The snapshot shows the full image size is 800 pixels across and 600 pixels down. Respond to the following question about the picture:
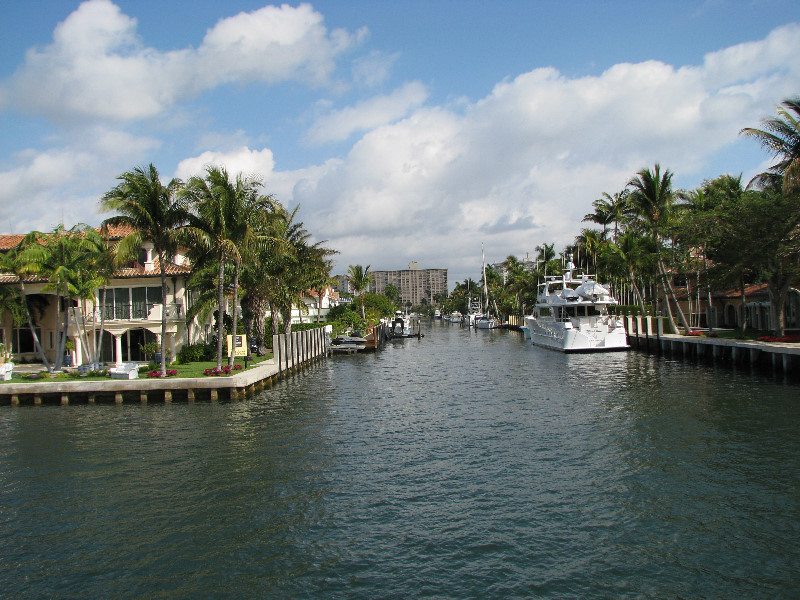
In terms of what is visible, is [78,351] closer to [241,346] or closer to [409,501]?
[241,346]

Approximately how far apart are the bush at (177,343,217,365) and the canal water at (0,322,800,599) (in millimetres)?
11566

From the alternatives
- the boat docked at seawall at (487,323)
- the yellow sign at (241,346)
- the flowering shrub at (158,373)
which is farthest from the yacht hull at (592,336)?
the boat docked at seawall at (487,323)

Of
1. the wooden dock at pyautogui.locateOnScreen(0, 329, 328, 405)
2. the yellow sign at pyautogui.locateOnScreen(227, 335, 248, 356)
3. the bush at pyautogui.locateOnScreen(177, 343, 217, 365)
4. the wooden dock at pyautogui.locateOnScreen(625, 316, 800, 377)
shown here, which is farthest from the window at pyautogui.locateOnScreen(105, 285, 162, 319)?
the wooden dock at pyautogui.locateOnScreen(625, 316, 800, 377)

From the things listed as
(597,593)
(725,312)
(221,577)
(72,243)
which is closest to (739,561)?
(597,593)

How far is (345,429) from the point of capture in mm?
20406

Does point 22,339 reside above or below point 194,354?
above

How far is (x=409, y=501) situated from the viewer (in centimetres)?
1297

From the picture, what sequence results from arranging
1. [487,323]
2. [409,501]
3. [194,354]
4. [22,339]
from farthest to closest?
[487,323] → [22,339] → [194,354] → [409,501]

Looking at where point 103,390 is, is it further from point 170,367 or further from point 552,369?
point 552,369

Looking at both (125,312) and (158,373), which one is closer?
(158,373)

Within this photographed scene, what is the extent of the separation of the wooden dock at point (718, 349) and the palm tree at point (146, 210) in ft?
98.1

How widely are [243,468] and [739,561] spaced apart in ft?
36.6

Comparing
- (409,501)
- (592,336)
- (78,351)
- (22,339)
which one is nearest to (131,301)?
(78,351)

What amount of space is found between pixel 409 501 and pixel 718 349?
32781 millimetres
